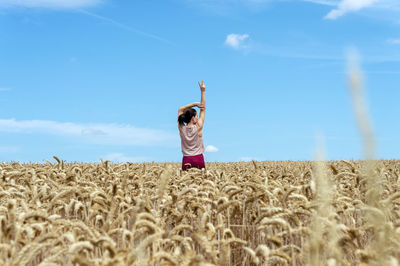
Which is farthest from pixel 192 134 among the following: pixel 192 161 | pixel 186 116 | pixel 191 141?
pixel 192 161

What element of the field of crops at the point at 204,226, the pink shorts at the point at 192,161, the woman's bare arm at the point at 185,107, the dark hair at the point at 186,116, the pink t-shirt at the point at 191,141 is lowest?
the field of crops at the point at 204,226

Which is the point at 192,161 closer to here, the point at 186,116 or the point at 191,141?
the point at 191,141

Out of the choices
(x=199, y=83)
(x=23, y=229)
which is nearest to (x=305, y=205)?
(x=23, y=229)

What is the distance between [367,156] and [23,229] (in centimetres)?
299

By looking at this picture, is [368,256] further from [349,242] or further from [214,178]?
[214,178]

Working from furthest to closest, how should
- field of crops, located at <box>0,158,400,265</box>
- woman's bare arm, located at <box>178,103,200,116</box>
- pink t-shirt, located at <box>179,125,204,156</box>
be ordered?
woman's bare arm, located at <box>178,103,200,116</box> → pink t-shirt, located at <box>179,125,204,156</box> → field of crops, located at <box>0,158,400,265</box>

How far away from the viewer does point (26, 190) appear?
615 centimetres

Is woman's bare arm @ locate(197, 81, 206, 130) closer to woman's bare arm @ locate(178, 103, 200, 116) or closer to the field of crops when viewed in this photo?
woman's bare arm @ locate(178, 103, 200, 116)

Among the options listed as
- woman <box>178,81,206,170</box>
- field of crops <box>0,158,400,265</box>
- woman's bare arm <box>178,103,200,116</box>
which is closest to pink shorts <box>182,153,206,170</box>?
woman <box>178,81,206,170</box>

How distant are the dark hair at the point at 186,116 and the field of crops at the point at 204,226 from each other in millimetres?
4627

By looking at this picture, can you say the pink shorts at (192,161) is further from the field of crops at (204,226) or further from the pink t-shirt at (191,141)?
the field of crops at (204,226)

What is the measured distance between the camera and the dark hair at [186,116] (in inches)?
487

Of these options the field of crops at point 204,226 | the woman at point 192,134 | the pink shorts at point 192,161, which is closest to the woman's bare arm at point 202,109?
the woman at point 192,134

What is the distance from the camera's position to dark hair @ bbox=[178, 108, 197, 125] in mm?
12375
